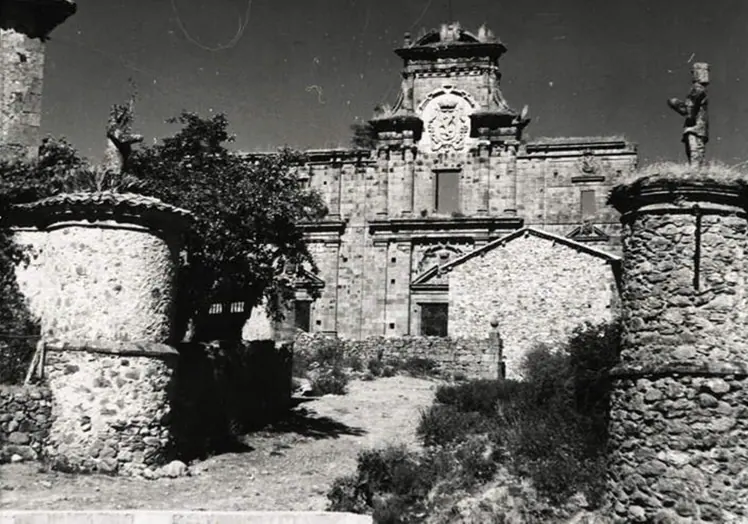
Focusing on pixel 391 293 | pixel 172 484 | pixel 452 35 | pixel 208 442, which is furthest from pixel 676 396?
pixel 452 35

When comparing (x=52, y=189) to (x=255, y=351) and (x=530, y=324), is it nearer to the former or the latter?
(x=255, y=351)

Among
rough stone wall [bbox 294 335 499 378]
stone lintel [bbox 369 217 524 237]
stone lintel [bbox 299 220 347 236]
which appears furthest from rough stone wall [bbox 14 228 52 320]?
stone lintel [bbox 299 220 347 236]

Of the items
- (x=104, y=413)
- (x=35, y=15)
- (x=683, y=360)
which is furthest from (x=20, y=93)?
(x=683, y=360)

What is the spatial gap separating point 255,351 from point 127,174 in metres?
5.76

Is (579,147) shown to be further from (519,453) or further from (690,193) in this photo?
(690,193)

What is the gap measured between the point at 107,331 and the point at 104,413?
1.17m

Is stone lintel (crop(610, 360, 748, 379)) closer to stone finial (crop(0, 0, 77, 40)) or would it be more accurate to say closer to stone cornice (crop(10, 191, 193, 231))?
stone cornice (crop(10, 191, 193, 231))

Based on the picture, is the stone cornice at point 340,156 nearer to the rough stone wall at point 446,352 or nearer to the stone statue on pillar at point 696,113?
the rough stone wall at point 446,352

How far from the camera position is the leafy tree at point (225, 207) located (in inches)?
640

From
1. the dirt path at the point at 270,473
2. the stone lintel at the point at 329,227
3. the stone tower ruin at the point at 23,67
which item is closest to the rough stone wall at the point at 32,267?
the dirt path at the point at 270,473

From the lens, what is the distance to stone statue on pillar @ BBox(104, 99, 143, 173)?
13.3 metres

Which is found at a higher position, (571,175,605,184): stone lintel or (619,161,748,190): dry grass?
(571,175,605,184): stone lintel

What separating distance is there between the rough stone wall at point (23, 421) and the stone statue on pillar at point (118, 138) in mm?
3587

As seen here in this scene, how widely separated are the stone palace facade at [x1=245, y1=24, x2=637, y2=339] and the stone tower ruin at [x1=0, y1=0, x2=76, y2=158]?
18183 mm
